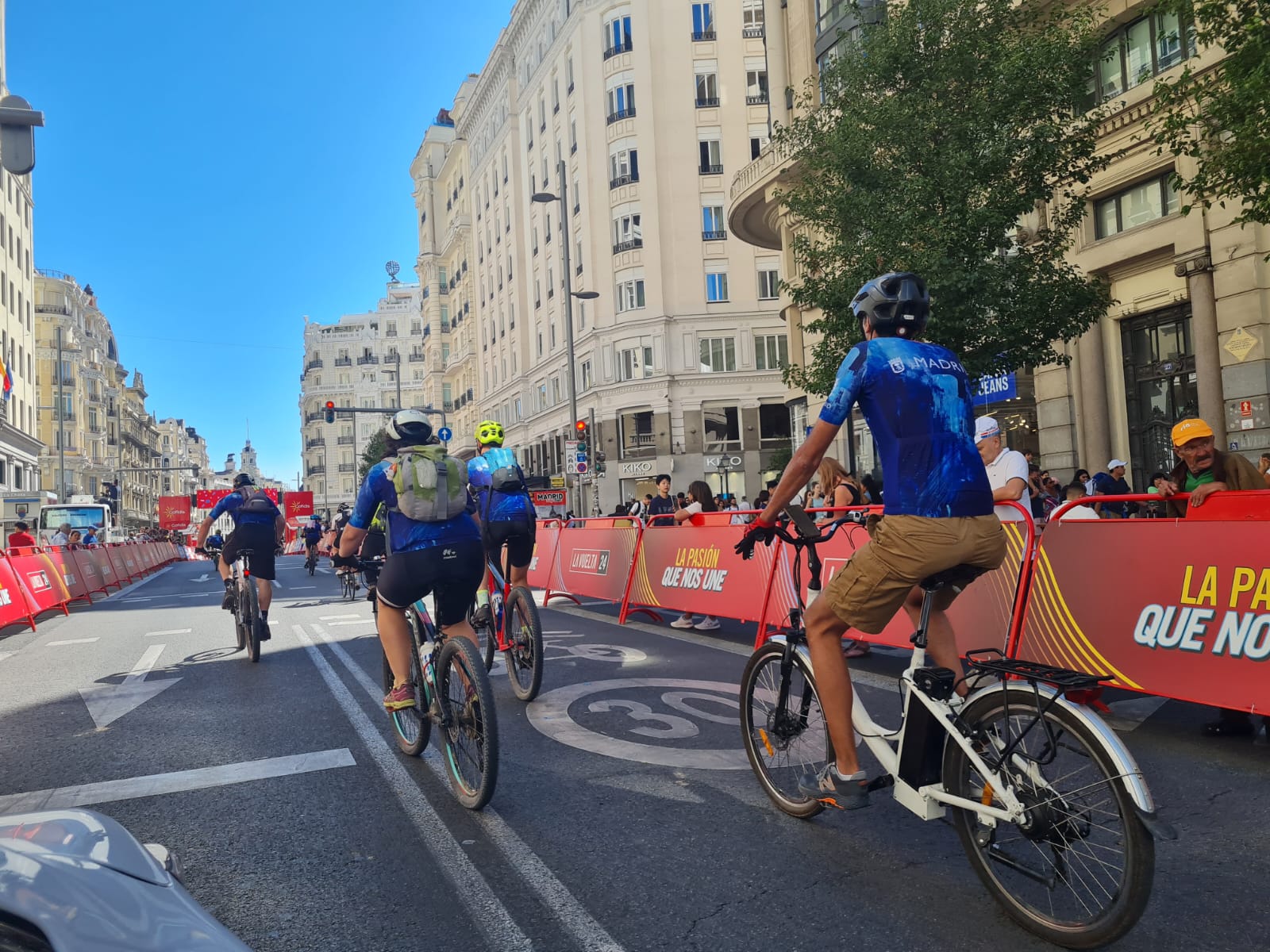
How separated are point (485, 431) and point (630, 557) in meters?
4.71

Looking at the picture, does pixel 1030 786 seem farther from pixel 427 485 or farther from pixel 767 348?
pixel 767 348

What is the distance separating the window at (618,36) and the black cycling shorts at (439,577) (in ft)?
150

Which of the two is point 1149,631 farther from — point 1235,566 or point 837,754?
point 837,754

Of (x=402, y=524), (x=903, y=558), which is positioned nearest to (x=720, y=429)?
(x=402, y=524)

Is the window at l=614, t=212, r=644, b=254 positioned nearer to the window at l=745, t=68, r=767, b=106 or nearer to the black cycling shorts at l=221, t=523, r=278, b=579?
the window at l=745, t=68, r=767, b=106

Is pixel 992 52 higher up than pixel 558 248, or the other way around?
pixel 558 248

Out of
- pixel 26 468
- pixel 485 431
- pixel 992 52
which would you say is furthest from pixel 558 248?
pixel 485 431

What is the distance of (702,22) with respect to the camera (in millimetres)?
46156

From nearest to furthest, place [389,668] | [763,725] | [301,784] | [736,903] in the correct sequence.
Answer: [736,903]
[763,725]
[301,784]
[389,668]

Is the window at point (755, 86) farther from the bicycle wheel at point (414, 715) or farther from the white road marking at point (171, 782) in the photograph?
the white road marking at point (171, 782)

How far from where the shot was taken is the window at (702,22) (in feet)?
151

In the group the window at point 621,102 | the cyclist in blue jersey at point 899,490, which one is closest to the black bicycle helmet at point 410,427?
the cyclist in blue jersey at point 899,490

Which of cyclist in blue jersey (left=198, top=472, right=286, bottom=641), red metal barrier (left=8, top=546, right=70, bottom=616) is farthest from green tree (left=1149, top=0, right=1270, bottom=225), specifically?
red metal barrier (left=8, top=546, right=70, bottom=616)

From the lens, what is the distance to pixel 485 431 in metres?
7.64
